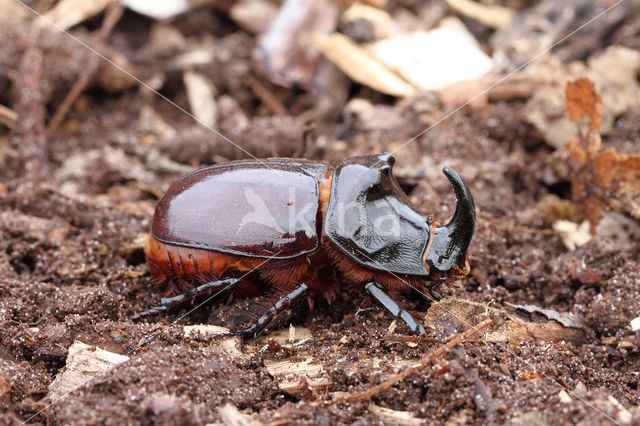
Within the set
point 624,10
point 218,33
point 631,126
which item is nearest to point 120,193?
point 218,33

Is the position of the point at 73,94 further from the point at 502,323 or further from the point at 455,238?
the point at 502,323

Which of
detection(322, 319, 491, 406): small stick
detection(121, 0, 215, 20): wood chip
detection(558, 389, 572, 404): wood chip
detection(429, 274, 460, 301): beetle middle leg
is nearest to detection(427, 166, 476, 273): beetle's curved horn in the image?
detection(429, 274, 460, 301): beetle middle leg

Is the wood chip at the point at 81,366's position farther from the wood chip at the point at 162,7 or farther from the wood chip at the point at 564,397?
the wood chip at the point at 162,7

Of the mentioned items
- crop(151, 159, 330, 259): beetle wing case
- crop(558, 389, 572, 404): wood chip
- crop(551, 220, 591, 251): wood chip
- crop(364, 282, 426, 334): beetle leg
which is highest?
crop(151, 159, 330, 259): beetle wing case

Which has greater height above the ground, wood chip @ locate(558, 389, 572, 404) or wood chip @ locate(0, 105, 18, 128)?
wood chip @ locate(558, 389, 572, 404)

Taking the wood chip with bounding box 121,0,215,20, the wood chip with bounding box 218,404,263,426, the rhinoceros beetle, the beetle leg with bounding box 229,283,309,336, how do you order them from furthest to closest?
the wood chip with bounding box 121,0,215,20 → the rhinoceros beetle → the beetle leg with bounding box 229,283,309,336 → the wood chip with bounding box 218,404,263,426

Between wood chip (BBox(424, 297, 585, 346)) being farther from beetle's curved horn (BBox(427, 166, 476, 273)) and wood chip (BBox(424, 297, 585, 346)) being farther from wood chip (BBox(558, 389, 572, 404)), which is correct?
wood chip (BBox(558, 389, 572, 404))
